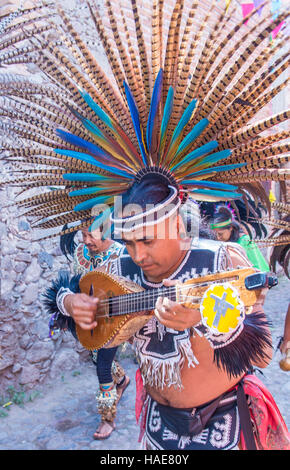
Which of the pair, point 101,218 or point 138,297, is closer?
point 138,297

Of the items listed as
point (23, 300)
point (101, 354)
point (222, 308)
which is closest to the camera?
point (222, 308)

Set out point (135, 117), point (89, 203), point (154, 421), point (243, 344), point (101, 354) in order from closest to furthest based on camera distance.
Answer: point (243, 344), point (135, 117), point (89, 203), point (154, 421), point (101, 354)

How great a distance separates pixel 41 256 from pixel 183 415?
3293 millimetres

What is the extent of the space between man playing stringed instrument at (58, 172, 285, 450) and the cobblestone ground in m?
1.53

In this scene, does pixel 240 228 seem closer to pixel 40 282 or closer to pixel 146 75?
pixel 40 282

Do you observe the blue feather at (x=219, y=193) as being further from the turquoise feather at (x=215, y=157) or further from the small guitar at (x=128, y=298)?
the small guitar at (x=128, y=298)

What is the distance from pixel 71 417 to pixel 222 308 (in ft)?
10.8

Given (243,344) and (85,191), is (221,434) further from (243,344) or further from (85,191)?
(85,191)

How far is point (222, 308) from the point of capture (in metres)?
1.29

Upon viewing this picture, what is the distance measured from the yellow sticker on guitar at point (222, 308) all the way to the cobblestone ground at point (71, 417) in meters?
2.03

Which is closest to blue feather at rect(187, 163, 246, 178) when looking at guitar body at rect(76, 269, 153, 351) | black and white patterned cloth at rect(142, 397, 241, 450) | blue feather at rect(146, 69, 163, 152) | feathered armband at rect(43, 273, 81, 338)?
blue feather at rect(146, 69, 163, 152)

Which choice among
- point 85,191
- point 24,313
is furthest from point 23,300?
point 85,191

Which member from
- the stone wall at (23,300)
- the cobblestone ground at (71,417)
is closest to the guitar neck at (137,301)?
the cobblestone ground at (71,417)

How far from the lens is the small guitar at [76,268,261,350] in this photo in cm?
137
